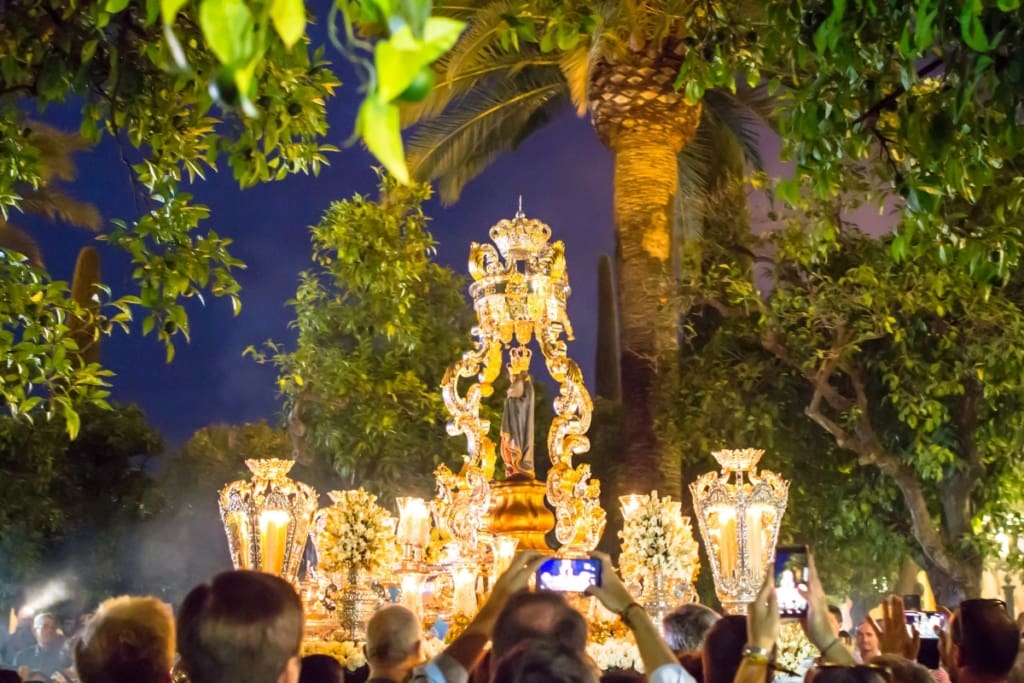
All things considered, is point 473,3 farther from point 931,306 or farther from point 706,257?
point 931,306

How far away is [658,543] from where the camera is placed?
1360cm

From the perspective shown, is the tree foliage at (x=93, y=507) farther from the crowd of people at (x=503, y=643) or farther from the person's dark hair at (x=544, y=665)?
the person's dark hair at (x=544, y=665)

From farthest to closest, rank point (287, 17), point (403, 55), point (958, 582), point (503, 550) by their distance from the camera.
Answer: point (958, 582)
point (503, 550)
point (287, 17)
point (403, 55)

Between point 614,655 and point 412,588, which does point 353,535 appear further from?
point 614,655

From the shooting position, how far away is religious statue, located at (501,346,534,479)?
1486cm

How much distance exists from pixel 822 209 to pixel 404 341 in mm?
6963

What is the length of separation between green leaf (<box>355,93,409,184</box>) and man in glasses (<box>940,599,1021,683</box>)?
3976 mm

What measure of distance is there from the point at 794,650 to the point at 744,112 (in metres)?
12.3

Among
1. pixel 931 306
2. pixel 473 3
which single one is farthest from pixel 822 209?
pixel 473 3

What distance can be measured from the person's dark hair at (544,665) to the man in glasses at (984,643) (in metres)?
2.29

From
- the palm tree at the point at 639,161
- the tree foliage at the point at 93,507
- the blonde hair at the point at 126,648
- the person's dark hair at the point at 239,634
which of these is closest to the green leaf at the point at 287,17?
the person's dark hair at the point at 239,634

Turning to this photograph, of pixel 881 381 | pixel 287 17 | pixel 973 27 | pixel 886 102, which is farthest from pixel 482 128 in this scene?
pixel 287 17

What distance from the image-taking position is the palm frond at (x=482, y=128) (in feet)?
65.1

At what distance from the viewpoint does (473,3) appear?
16.9m
